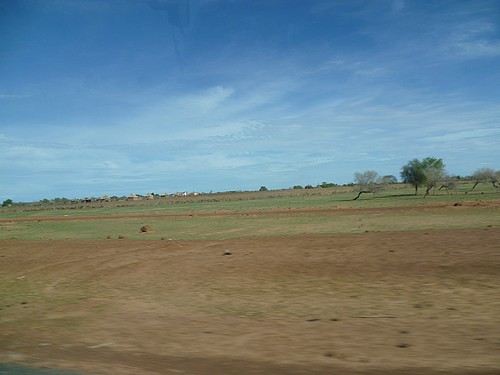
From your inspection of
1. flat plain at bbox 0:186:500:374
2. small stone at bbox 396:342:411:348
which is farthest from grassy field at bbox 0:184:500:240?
small stone at bbox 396:342:411:348

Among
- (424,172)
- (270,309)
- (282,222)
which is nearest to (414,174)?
(424,172)

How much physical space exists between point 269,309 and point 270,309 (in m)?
0.02

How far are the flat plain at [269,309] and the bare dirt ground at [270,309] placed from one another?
0.04 m

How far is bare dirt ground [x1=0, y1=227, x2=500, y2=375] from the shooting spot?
690 centimetres

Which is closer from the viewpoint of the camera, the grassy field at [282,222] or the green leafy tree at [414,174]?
the grassy field at [282,222]

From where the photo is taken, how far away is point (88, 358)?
7.46 metres

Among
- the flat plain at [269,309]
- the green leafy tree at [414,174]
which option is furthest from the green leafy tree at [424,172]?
the flat plain at [269,309]

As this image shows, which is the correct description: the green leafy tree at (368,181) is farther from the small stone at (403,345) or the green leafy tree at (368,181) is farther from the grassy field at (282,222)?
the small stone at (403,345)

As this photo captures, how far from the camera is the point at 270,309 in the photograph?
10.3m

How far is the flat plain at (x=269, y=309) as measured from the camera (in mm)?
6902

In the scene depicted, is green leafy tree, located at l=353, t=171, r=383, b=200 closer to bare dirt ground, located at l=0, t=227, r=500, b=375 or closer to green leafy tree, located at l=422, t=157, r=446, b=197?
green leafy tree, located at l=422, t=157, r=446, b=197

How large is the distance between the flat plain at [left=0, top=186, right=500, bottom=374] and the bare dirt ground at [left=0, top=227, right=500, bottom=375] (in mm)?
35

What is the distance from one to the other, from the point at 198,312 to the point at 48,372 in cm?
410

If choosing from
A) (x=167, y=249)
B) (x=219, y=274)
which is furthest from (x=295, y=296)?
(x=167, y=249)
